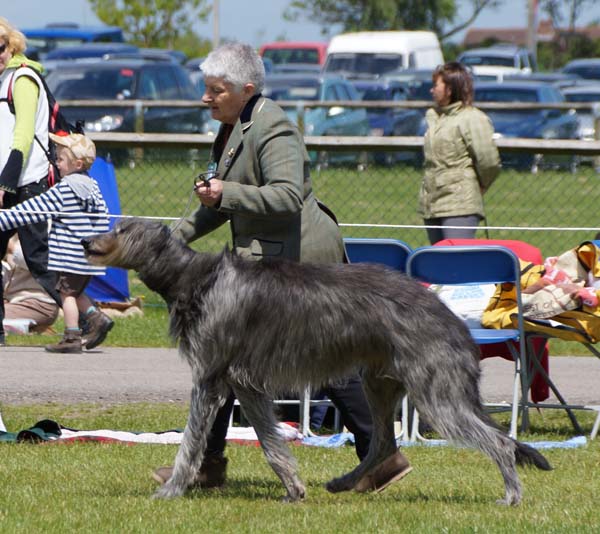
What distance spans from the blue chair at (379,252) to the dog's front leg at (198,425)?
2.37 metres

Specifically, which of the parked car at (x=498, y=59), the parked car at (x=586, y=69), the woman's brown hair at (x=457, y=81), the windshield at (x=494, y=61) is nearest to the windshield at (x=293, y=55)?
the parked car at (x=498, y=59)

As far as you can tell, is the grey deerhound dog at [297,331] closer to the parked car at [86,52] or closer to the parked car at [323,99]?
the parked car at [323,99]

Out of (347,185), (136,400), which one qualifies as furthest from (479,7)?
(136,400)

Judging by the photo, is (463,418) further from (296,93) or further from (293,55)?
(293,55)

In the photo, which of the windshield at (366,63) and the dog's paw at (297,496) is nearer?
the dog's paw at (297,496)

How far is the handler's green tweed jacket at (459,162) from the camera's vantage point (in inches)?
426

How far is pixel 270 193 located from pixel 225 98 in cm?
51

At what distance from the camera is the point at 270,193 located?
19.4ft

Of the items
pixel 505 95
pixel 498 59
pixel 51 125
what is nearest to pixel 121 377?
pixel 51 125

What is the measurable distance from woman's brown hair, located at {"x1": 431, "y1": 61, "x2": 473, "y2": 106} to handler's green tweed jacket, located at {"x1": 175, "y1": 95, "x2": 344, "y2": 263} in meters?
4.74

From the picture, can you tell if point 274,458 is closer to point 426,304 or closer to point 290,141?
point 426,304

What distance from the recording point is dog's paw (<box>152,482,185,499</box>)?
599cm

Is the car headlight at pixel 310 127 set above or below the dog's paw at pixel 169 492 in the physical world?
below

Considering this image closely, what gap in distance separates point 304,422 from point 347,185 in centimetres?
1029
